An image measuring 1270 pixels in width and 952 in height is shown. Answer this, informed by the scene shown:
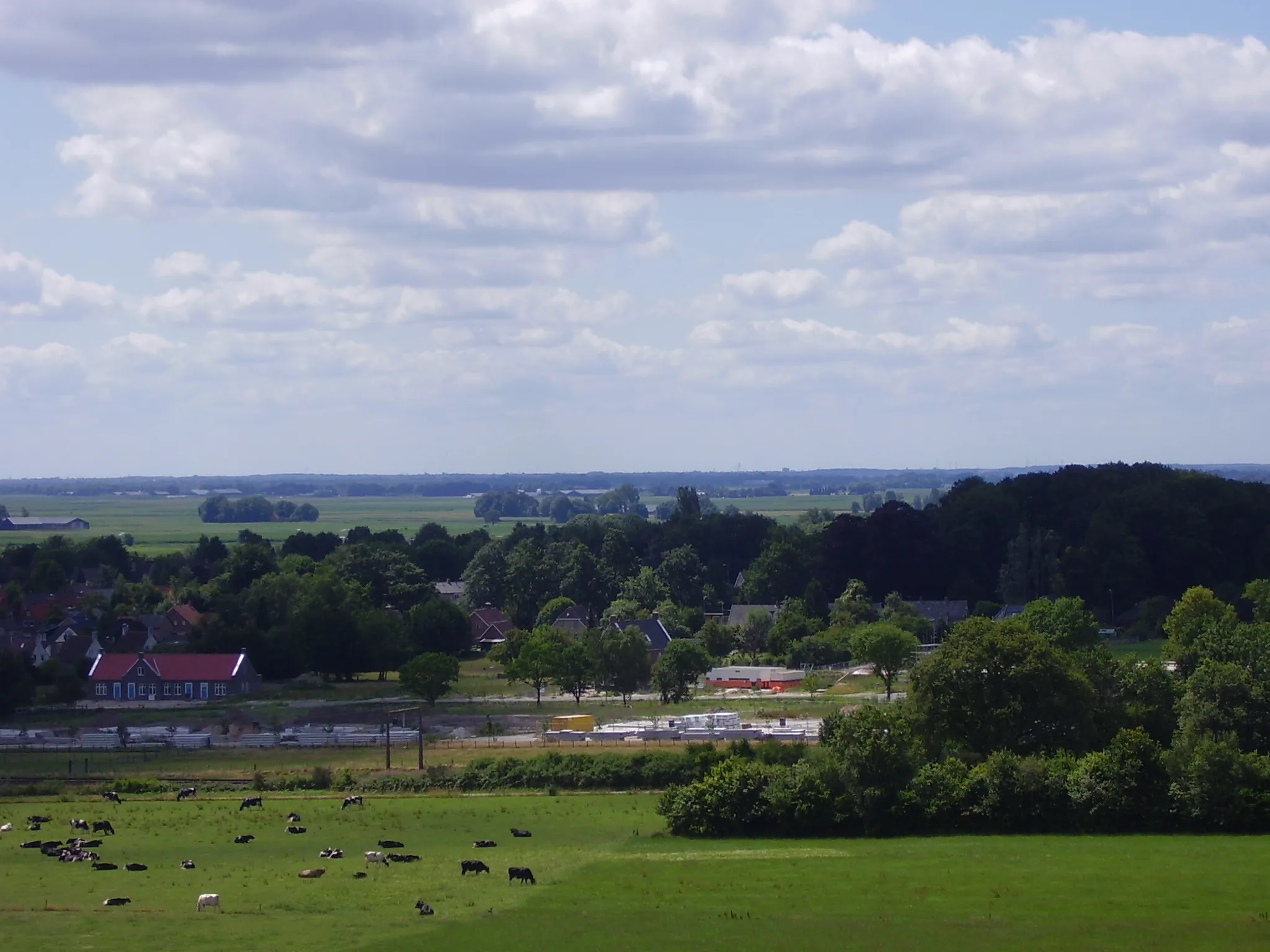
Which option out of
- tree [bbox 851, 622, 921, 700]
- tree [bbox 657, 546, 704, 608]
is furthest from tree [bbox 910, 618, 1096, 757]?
tree [bbox 657, 546, 704, 608]

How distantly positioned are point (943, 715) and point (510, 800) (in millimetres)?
13786

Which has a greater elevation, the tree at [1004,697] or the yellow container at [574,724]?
the tree at [1004,697]

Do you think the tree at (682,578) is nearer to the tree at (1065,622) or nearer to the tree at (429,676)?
the tree at (429,676)

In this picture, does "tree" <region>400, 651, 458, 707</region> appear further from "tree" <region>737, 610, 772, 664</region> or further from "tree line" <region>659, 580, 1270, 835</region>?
"tree line" <region>659, 580, 1270, 835</region>

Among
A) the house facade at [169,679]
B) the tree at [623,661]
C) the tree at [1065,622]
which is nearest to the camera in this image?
the tree at [1065,622]

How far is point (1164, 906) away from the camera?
34.3 metres

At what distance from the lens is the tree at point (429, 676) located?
260 ft

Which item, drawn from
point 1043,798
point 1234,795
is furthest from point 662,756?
point 1234,795

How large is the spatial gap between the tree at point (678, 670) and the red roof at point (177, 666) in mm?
23652

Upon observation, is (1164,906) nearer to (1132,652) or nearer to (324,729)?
(324,729)

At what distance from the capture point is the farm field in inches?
1280

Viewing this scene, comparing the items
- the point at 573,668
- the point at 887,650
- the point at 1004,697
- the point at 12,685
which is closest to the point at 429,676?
the point at 573,668

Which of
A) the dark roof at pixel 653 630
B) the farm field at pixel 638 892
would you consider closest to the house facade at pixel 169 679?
the dark roof at pixel 653 630

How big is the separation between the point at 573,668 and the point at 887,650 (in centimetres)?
1562
